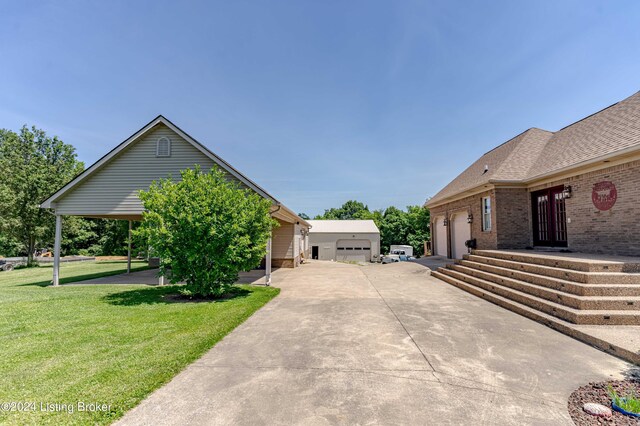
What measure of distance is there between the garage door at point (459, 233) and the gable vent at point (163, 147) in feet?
46.2

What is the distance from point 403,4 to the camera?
9977mm

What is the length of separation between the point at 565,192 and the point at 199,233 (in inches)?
475

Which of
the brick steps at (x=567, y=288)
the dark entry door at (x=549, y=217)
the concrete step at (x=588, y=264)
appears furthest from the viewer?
the dark entry door at (x=549, y=217)

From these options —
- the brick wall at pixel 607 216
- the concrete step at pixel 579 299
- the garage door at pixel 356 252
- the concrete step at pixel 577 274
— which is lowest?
the garage door at pixel 356 252

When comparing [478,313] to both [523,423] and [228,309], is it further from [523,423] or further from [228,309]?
[228,309]

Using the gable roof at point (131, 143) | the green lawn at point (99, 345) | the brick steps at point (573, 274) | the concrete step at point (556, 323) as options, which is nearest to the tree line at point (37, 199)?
the gable roof at point (131, 143)

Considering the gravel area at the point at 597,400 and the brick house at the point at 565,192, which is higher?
the brick house at the point at 565,192

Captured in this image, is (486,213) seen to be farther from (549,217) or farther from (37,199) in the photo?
(37,199)

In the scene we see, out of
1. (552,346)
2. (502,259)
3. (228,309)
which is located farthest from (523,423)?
(502,259)

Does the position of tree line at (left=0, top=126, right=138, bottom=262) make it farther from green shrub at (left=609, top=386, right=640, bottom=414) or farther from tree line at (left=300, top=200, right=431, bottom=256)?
tree line at (left=300, top=200, right=431, bottom=256)

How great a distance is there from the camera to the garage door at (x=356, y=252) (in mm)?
36250

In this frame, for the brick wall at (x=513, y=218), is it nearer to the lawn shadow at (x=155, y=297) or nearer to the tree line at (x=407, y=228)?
the lawn shadow at (x=155, y=297)

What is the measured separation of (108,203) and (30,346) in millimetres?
8482

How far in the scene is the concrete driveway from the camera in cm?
271
